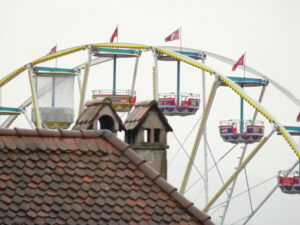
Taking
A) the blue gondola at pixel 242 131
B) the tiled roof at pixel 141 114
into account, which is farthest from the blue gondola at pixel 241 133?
the tiled roof at pixel 141 114

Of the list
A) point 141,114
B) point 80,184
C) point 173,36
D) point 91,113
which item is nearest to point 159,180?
point 80,184

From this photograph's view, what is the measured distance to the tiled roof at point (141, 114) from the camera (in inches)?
1253

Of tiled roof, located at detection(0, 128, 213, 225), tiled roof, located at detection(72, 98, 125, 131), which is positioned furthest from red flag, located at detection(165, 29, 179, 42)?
tiled roof, located at detection(0, 128, 213, 225)

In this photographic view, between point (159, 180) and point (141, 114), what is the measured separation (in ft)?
21.7

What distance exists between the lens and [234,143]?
96812mm

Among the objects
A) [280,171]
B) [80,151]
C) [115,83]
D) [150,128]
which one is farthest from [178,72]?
[80,151]

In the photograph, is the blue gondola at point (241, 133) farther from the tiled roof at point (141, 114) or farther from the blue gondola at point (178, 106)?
the tiled roof at point (141, 114)

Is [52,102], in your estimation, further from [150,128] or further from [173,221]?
[173,221]

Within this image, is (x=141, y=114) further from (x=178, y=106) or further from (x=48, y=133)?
(x=178, y=106)

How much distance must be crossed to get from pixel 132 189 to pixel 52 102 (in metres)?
87.2

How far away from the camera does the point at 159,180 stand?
25703mm

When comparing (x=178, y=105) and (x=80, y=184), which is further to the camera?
(x=178, y=105)

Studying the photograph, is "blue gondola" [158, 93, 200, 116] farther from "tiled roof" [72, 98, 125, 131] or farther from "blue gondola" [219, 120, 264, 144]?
"tiled roof" [72, 98, 125, 131]

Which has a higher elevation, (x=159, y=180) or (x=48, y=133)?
(x=48, y=133)
